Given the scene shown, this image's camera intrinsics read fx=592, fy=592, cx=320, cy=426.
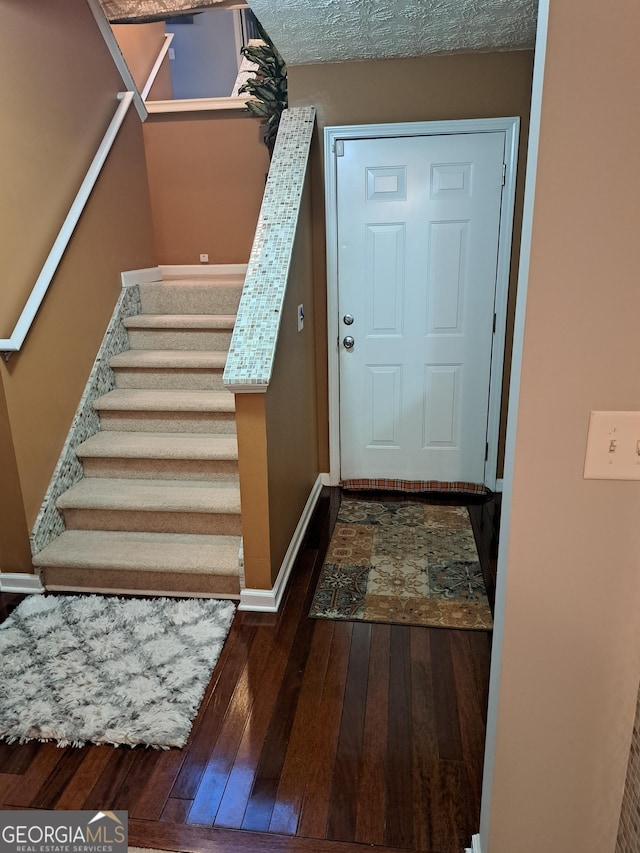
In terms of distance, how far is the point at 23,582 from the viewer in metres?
2.54

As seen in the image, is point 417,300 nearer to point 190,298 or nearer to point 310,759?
point 190,298

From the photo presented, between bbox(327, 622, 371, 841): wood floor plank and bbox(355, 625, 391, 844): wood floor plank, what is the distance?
0.04 feet

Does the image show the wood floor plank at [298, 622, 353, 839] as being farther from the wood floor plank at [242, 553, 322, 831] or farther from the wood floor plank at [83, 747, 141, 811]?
the wood floor plank at [83, 747, 141, 811]

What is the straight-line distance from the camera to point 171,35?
5180 millimetres

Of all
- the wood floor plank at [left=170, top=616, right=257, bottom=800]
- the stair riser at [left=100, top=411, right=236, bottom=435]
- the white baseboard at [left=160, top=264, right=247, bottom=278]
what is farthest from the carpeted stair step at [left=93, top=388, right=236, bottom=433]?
the white baseboard at [left=160, top=264, right=247, bottom=278]

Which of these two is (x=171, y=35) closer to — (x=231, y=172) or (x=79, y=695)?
(x=231, y=172)

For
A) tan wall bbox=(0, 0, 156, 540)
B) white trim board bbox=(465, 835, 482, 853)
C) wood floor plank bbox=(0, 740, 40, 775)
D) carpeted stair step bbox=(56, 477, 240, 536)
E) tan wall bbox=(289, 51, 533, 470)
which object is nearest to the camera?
white trim board bbox=(465, 835, 482, 853)

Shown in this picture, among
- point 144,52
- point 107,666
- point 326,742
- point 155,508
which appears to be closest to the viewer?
point 326,742

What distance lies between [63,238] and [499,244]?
2.16 meters

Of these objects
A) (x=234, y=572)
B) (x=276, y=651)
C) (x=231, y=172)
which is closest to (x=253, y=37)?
(x=231, y=172)

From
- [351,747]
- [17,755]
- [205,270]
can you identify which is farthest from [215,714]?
[205,270]

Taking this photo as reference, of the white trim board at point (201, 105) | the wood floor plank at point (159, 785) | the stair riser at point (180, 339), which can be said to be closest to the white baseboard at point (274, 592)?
the wood floor plank at point (159, 785)

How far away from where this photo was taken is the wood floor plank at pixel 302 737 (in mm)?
1525

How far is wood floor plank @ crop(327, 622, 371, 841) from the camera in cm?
150
